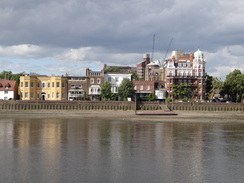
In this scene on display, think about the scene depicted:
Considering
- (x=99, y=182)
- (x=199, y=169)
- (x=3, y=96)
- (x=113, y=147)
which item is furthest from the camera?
(x=3, y=96)

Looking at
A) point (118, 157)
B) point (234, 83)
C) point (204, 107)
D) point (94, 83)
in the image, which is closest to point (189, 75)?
point (234, 83)

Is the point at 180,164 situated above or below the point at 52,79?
below

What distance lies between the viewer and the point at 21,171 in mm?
28125

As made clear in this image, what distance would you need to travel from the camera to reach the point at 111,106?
93.1 meters

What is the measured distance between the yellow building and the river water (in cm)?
5401

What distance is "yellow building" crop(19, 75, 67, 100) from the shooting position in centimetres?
10319

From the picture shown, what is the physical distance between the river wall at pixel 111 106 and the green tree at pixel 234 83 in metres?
10.1

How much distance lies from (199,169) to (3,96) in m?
82.7

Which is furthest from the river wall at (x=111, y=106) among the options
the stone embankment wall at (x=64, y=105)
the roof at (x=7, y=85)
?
the roof at (x=7, y=85)

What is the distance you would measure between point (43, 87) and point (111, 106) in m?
24.2

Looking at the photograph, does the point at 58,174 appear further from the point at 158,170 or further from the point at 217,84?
the point at 217,84

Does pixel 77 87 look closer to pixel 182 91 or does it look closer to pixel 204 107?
pixel 182 91

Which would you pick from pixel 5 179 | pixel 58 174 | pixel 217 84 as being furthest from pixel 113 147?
pixel 217 84

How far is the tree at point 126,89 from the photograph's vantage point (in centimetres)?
10281
